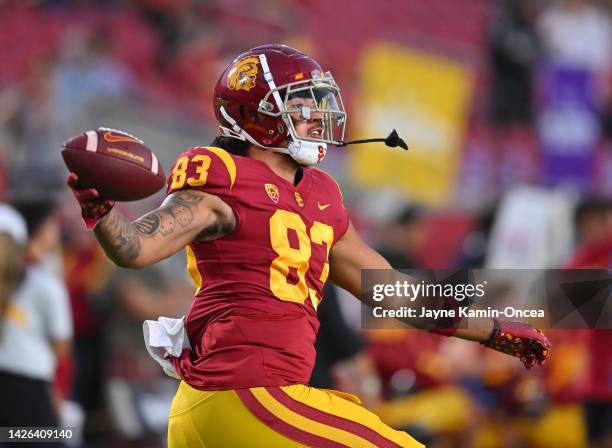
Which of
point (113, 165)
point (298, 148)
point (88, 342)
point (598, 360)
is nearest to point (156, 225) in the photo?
point (113, 165)

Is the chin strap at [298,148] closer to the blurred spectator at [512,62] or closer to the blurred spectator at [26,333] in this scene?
the blurred spectator at [26,333]

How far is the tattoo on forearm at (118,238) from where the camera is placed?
10.8 ft

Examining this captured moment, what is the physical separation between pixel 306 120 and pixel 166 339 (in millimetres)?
814

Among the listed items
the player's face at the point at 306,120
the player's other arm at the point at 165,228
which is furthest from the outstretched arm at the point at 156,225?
the player's face at the point at 306,120

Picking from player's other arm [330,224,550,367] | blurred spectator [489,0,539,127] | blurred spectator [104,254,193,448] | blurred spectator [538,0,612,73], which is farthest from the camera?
blurred spectator [538,0,612,73]

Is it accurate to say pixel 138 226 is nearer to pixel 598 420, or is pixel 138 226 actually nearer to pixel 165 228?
pixel 165 228

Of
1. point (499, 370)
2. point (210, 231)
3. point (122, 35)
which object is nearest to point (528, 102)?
point (122, 35)

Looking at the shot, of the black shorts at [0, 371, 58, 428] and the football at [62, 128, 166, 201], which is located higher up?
the football at [62, 128, 166, 201]

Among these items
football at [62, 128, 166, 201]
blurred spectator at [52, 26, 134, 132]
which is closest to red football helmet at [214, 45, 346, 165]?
football at [62, 128, 166, 201]

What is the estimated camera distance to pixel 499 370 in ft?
27.8

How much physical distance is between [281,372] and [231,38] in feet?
26.9

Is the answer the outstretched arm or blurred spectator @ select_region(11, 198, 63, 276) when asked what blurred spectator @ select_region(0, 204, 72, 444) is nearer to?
blurred spectator @ select_region(11, 198, 63, 276)

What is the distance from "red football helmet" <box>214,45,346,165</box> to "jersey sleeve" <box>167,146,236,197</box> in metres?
0.25

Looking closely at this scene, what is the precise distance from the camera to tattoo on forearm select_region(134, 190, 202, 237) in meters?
3.47
